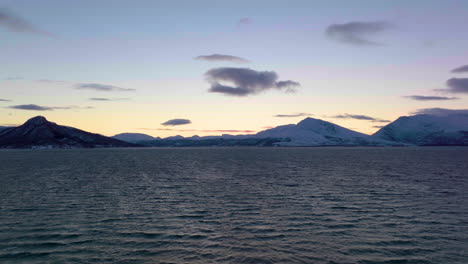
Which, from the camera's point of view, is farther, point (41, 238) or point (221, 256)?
point (41, 238)

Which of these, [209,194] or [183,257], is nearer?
[183,257]

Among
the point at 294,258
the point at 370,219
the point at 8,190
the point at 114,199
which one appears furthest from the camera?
the point at 8,190

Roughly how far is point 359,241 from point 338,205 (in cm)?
1761

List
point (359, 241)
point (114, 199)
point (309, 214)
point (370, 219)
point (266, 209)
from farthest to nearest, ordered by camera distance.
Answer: point (114, 199) → point (266, 209) → point (309, 214) → point (370, 219) → point (359, 241)

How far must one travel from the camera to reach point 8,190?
210 feet

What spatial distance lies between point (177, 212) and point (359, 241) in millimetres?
22610

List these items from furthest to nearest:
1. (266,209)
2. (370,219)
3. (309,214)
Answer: (266,209), (309,214), (370,219)

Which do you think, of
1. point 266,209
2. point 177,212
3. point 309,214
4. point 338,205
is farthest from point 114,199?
point 338,205

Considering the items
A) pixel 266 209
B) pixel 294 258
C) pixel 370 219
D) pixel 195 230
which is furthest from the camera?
pixel 266 209

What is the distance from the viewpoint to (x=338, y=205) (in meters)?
48.6

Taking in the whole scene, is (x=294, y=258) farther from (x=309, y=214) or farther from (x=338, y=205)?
(x=338, y=205)

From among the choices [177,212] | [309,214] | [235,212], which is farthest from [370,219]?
[177,212]

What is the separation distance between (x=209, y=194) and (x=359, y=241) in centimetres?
3252

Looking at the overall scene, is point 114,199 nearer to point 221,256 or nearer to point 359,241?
point 221,256
